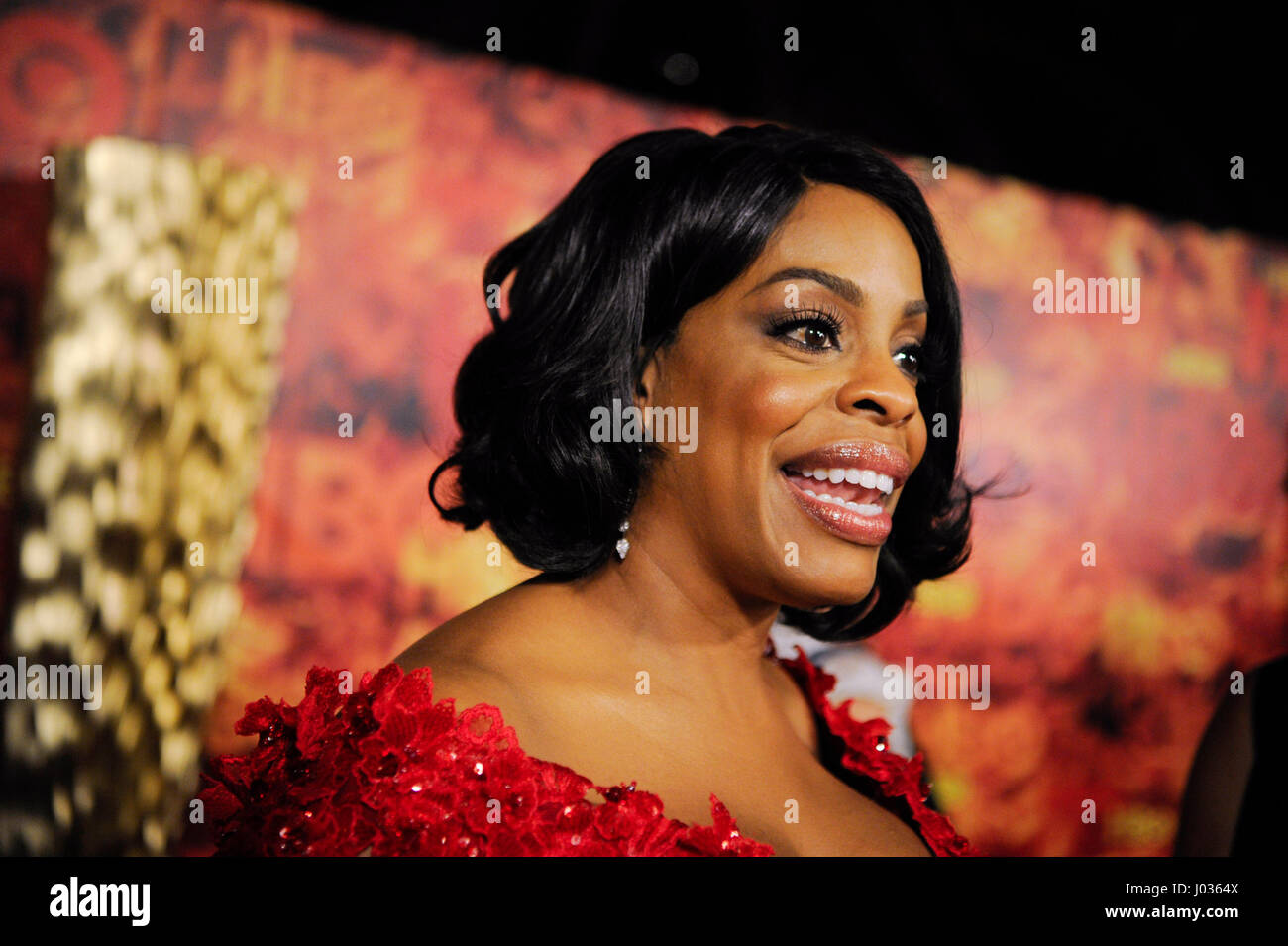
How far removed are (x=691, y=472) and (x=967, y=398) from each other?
225 cm

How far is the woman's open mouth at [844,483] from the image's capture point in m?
1.35

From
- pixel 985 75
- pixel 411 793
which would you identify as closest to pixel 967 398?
pixel 985 75

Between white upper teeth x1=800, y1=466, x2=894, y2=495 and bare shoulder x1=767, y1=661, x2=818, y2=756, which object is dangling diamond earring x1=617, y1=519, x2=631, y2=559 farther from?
bare shoulder x1=767, y1=661, x2=818, y2=756

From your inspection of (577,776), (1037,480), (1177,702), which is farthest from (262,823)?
→ (1177,702)

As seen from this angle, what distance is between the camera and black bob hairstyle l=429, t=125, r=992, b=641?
1410 millimetres

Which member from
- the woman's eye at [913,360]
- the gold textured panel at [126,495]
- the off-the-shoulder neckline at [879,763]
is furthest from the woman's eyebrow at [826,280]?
the gold textured panel at [126,495]

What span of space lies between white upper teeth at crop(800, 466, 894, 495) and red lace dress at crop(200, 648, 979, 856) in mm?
426

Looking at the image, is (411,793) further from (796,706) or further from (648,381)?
(796,706)

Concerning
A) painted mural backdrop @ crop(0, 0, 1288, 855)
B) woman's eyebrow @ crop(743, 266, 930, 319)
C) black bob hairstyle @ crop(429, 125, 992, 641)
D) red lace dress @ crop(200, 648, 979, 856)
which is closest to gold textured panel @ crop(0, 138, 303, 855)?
painted mural backdrop @ crop(0, 0, 1288, 855)

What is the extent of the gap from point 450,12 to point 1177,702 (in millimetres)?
3324

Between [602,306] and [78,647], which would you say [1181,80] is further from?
[78,647]

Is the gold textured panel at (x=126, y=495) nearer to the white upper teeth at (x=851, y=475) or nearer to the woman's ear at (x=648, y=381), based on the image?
the woman's ear at (x=648, y=381)

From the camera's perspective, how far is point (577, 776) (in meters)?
1.13

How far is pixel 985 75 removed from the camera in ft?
11.3
